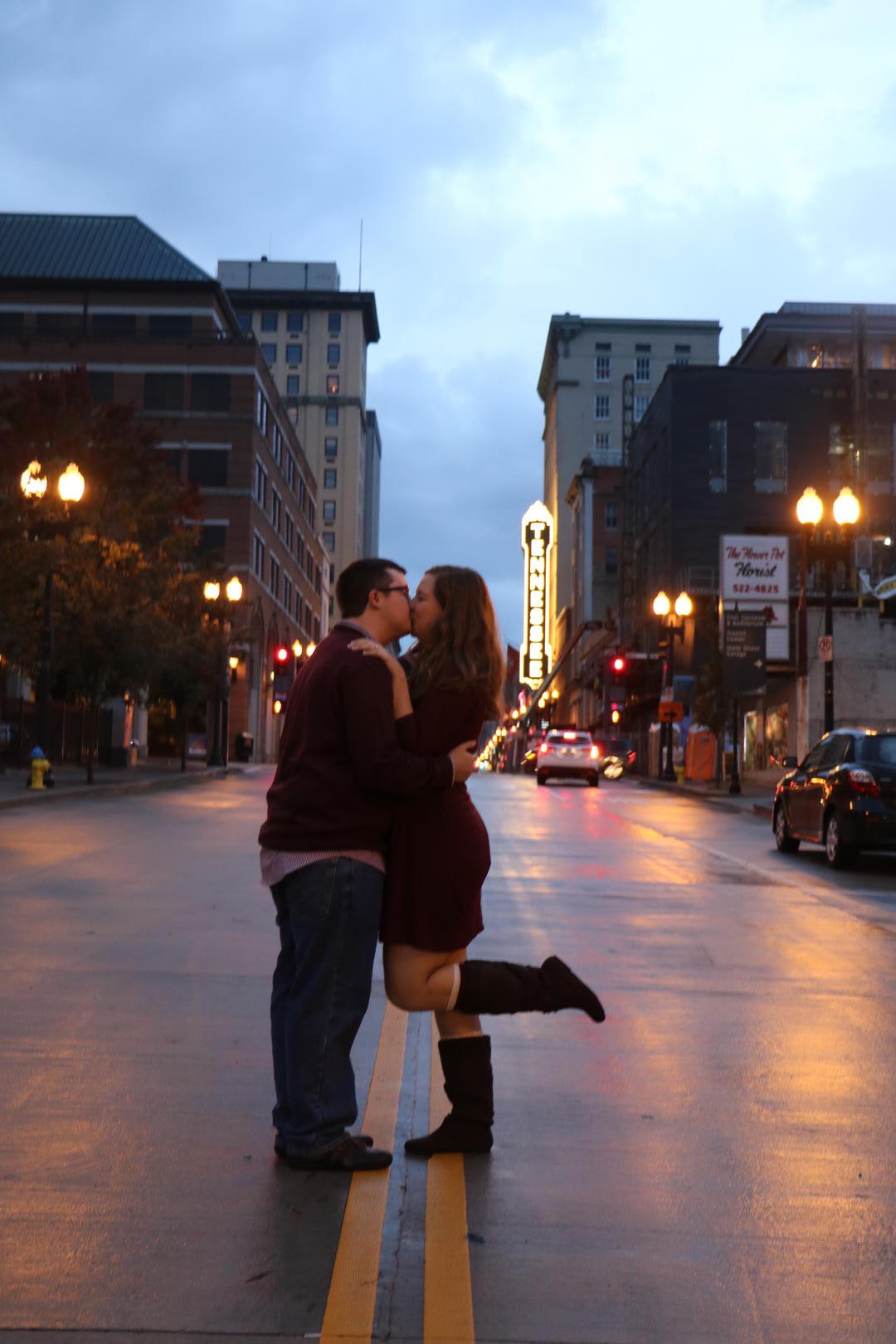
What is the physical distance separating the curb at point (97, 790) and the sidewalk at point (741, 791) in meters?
12.5

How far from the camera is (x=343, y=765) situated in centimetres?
512

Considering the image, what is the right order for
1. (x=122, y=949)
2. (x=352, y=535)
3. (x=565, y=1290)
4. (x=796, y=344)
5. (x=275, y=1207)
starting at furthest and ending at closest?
(x=352, y=535), (x=796, y=344), (x=122, y=949), (x=275, y=1207), (x=565, y=1290)

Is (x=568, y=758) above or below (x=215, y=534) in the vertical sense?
below

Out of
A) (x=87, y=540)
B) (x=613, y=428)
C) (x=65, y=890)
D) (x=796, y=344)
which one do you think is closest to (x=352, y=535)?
(x=613, y=428)

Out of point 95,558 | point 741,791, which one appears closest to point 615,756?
point 741,791

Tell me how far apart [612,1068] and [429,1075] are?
32.0 inches

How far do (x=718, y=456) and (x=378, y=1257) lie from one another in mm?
67410

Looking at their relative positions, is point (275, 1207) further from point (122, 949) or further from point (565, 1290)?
point (122, 949)

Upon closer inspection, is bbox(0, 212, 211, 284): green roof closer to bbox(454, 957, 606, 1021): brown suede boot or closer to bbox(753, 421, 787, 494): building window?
bbox(753, 421, 787, 494): building window

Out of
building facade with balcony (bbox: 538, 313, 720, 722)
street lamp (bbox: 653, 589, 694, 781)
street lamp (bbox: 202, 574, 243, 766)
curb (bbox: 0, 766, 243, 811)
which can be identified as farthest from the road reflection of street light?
building facade with balcony (bbox: 538, 313, 720, 722)

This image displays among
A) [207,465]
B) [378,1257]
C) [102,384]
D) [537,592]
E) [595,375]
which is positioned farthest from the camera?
[537,592]

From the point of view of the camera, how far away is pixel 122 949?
1003 cm

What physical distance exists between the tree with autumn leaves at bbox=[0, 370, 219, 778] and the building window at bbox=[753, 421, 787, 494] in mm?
25958

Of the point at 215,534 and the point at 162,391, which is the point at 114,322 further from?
the point at 215,534
